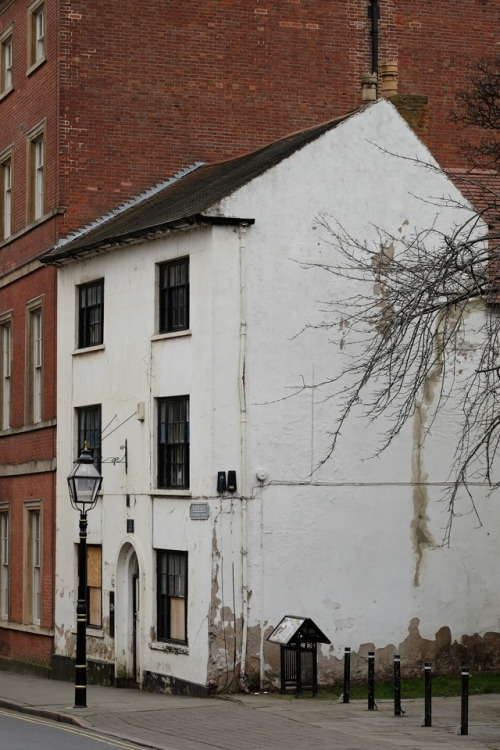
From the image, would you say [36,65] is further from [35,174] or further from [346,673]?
[346,673]

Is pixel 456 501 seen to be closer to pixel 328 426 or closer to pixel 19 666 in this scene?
pixel 328 426

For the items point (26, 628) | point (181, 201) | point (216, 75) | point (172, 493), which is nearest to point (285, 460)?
point (172, 493)

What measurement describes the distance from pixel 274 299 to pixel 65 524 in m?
7.65

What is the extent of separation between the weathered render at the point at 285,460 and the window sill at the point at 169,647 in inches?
2.0

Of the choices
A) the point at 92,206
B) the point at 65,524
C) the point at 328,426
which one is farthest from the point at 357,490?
Result: the point at 92,206

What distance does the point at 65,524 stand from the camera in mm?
31094

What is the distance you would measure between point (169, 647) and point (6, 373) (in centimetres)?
1140

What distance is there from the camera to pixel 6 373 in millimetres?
35812

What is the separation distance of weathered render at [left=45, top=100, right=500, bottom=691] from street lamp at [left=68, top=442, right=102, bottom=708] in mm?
2262

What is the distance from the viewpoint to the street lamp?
76.6 feet

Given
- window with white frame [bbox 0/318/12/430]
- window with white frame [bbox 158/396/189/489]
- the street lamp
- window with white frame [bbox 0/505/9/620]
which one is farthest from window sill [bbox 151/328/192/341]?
window with white frame [bbox 0/505/9/620]

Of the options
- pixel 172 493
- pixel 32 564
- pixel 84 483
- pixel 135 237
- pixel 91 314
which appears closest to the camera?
pixel 84 483

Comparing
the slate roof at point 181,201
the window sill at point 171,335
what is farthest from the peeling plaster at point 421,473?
the slate roof at point 181,201

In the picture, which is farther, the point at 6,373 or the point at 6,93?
the point at 6,93
